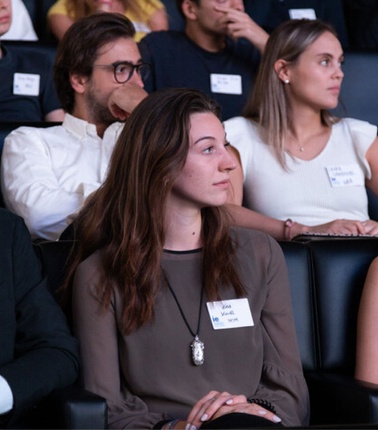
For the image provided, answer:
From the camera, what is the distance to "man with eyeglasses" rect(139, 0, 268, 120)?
168 inches

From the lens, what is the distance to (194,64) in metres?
4.32

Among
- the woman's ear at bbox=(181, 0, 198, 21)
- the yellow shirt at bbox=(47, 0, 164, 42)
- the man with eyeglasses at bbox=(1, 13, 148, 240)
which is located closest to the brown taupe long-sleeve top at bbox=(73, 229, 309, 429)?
the man with eyeglasses at bbox=(1, 13, 148, 240)

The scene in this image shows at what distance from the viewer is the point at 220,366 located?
227 centimetres

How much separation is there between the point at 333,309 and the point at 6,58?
80.1 inches

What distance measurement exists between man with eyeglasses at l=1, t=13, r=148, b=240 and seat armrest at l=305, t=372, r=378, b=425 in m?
0.84

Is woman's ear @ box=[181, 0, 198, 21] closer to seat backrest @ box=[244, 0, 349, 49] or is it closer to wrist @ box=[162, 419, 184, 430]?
seat backrest @ box=[244, 0, 349, 49]

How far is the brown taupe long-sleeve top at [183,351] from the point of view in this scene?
2227 millimetres

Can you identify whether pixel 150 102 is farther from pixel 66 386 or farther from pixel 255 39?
pixel 255 39

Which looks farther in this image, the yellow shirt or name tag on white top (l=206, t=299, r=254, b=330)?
the yellow shirt

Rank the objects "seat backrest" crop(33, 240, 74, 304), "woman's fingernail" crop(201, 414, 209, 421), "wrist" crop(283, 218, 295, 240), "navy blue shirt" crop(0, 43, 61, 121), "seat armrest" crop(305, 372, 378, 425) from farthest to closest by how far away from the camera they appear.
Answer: "navy blue shirt" crop(0, 43, 61, 121) < "wrist" crop(283, 218, 295, 240) < "seat backrest" crop(33, 240, 74, 304) < "seat armrest" crop(305, 372, 378, 425) < "woman's fingernail" crop(201, 414, 209, 421)

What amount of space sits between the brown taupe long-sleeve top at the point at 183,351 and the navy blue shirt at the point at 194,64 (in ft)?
6.46

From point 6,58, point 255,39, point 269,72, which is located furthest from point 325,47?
point 6,58

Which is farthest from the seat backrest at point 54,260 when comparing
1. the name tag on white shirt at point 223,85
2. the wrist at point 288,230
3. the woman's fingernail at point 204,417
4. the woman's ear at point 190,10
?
the woman's ear at point 190,10

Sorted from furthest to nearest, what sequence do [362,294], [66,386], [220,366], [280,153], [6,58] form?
[6,58]
[280,153]
[362,294]
[220,366]
[66,386]
